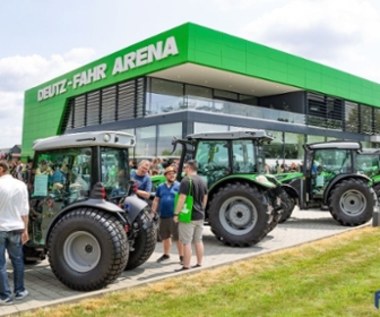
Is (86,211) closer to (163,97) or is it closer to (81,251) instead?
(81,251)

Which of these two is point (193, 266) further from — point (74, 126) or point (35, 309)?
point (74, 126)

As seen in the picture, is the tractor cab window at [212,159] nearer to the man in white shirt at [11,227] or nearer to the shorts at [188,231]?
the shorts at [188,231]

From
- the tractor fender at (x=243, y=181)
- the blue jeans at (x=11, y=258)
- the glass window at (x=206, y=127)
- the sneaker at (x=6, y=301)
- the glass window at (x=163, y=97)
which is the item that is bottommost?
the sneaker at (x=6, y=301)

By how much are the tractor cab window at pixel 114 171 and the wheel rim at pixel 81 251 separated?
0.71 meters

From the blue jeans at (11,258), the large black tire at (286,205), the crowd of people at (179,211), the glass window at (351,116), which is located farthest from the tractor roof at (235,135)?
the glass window at (351,116)

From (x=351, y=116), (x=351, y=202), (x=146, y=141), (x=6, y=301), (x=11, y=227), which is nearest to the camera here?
(x=6, y=301)

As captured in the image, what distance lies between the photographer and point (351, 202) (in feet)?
40.1

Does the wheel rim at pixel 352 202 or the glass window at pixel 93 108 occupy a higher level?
the glass window at pixel 93 108

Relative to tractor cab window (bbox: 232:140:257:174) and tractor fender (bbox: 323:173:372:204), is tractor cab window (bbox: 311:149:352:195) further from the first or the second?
tractor cab window (bbox: 232:140:257:174)

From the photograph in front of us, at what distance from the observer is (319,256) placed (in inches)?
309

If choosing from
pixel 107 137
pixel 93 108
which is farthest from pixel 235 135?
pixel 93 108

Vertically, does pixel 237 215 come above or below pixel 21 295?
above

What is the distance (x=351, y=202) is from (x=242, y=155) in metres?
4.24

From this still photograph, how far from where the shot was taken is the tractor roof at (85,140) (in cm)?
612
